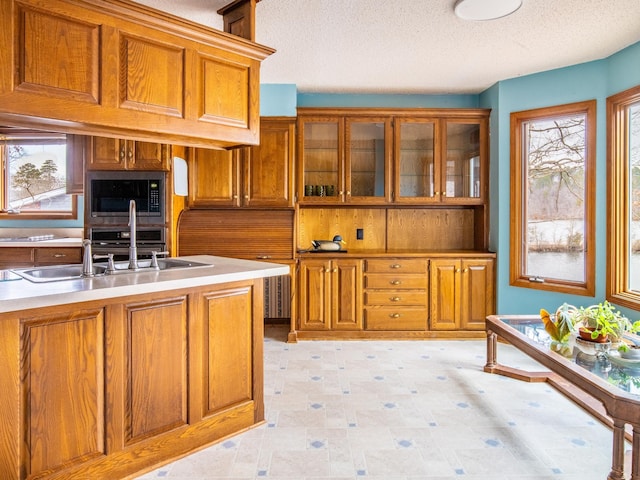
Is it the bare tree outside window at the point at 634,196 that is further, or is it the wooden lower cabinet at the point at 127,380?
the bare tree outside window at the point at 634,196

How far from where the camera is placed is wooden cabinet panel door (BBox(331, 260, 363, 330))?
416 cm

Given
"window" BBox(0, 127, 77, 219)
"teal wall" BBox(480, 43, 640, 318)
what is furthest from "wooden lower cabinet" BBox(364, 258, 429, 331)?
"window" BBox(0, 127, 77, 219)

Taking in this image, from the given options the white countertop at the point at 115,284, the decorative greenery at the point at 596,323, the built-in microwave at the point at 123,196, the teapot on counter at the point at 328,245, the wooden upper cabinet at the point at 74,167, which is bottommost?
the decorative greenery at the point at 596,323

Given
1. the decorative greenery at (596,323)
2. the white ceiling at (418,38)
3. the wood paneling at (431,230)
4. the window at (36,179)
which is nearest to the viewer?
the decorative greenery at (596,323)

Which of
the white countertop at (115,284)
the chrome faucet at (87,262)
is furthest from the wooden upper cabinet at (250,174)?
the chrome faucet at (87,262)

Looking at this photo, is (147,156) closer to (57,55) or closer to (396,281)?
(57,55)

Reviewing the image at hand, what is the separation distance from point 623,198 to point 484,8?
1975 mm

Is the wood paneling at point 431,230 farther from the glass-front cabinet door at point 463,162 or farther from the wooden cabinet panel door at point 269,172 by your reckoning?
the wooden cabinet panel door at point 269,172

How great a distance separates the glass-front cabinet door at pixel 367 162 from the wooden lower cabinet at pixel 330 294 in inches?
27.7

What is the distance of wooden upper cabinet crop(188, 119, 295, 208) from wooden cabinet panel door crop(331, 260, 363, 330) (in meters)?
0.82

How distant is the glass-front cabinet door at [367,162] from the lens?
170 inches

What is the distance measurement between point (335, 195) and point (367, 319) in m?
1.28

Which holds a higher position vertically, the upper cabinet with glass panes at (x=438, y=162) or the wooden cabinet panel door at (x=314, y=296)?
the upper cabinet with glass panes at (x=438, y=162)

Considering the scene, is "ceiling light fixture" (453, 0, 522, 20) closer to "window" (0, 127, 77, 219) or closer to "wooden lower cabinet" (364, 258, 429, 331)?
"wooden lower cabinet" (364, 258, 429, 331)
